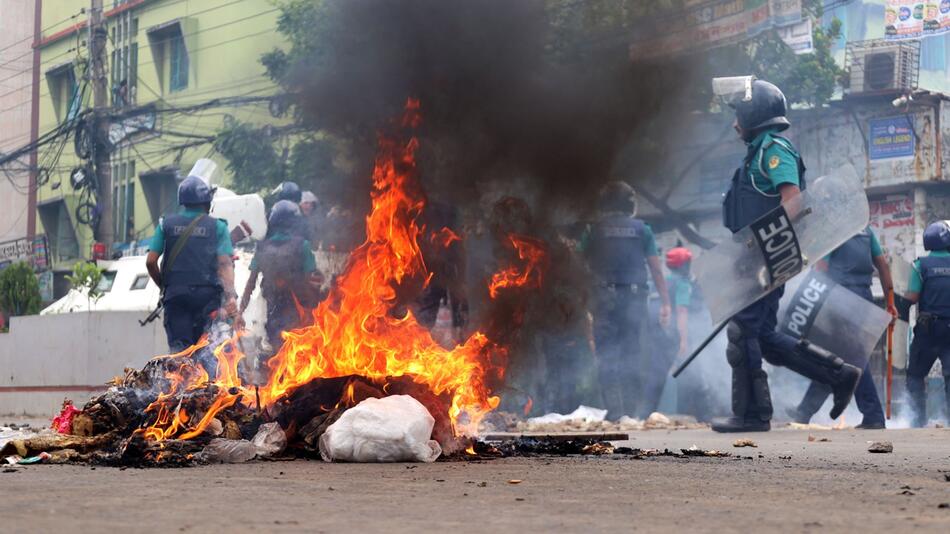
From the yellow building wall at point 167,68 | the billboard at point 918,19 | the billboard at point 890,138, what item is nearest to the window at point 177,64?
the yellow building wall at point 167,68

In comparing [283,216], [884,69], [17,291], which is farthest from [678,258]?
[17,291]

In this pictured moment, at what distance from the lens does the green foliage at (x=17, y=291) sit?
23.3 metres

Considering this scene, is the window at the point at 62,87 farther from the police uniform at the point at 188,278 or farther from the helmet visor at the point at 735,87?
the helmet visor at the point at 735,87

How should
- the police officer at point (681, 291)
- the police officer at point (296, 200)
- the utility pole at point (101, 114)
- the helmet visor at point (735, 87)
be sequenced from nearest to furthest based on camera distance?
the helmet visor at point (735, 87) < the police officer at point (296, 200) < the police officer at point (681, 291) < the utility pole at point (101, 114)

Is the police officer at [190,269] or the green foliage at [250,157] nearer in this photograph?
the police officer at [190,269]

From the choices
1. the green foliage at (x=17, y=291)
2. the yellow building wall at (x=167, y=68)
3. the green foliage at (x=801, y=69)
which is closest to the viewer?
the yellow building wall at (x=167, y=68)

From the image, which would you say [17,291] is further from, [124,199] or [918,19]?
[918,19]

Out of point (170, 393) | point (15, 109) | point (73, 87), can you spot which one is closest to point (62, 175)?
point (15, 109)

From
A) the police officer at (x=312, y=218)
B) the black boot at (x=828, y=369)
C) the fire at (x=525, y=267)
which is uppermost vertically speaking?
the police officer at (x=312, y=218)

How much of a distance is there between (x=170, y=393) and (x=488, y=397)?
1704 mm

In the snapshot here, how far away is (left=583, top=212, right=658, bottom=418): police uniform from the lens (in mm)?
11500

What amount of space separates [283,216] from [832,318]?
4796mm

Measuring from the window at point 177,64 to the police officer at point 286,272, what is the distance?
1450cm

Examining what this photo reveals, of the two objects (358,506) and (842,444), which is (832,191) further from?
(358,506)
